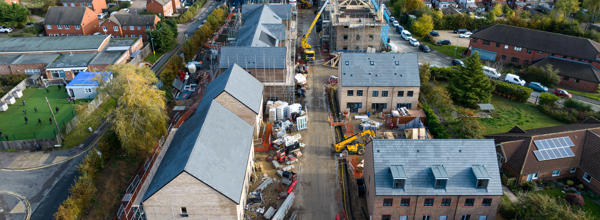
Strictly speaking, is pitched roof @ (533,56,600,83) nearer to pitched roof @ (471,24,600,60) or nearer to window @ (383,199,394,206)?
pitched roof @ (471,24,600,60)

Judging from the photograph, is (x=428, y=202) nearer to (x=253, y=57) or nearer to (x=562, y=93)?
(x=253, y=57)

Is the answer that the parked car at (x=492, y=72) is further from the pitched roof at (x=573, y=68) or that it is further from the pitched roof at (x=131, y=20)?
the pitched roof at (x=131, y=20)

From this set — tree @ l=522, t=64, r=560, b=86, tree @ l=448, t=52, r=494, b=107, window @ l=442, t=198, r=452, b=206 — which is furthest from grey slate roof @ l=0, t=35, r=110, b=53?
tree @ l=522, t=64, r=560, b=86

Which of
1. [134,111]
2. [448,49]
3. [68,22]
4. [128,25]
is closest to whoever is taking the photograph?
[134,111]

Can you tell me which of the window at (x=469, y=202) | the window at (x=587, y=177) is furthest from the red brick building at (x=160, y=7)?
the window at (x=587, y=177)

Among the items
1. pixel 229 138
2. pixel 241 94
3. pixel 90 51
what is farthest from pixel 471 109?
pixel 90 51

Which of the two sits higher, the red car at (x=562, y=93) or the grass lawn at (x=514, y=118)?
the red car at (x=562, y=93)

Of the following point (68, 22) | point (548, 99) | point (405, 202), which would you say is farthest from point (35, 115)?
point (548, 99)

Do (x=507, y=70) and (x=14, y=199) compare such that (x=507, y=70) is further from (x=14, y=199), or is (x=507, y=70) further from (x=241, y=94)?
(x=14, y=199)
